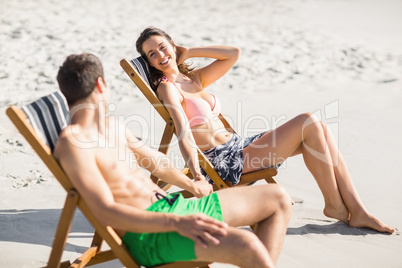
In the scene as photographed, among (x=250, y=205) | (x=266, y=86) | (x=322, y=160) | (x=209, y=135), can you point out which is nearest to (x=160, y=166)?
(x=250, y=205)

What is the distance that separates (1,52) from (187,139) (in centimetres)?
496

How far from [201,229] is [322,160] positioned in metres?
1.64

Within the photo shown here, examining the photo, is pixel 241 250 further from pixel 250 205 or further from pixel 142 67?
pixel 142 67

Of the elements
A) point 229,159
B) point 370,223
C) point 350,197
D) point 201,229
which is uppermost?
point 201,229

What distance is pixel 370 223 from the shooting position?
3877 mm

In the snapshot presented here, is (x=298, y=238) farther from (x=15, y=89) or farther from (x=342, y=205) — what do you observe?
(x=15, y=89)

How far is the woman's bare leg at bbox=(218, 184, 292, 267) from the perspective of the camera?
285 centimetres

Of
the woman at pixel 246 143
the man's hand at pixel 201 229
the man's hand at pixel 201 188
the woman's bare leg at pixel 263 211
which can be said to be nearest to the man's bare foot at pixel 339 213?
the woman at pixel 246 143

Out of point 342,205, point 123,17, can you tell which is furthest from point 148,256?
point 123,17

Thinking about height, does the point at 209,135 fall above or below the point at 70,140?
below

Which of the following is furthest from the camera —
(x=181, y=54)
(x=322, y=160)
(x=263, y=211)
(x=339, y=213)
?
(x=181, y=54)

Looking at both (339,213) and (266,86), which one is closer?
(339,213)

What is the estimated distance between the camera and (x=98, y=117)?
2.78 metres

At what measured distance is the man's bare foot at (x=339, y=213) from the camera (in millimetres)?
3943
